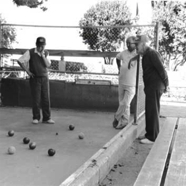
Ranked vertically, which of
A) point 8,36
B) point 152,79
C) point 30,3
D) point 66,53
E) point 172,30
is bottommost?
point 152,79

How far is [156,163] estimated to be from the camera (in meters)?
3.25

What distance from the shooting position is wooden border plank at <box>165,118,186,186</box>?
277cm

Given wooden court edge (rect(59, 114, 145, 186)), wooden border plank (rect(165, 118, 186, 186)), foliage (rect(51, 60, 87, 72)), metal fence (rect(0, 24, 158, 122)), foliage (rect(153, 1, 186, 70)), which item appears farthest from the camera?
foliage (rect(153, 1, 186, 70))

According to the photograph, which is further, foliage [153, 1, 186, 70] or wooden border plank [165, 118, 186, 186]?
foliage [153, 1, 186, 70]

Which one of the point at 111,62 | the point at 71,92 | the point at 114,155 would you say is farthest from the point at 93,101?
the point at 114,155

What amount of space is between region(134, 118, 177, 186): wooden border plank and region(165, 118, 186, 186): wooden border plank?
0.27 ft

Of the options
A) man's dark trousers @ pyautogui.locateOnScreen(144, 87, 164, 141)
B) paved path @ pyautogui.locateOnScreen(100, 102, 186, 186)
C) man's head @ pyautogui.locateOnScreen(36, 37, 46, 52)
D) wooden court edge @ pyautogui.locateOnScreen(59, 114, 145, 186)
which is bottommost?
paved path @ pyautogui.locateOnScreen(100, 102, 186, 186)

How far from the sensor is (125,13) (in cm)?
2611

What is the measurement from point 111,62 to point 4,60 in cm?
334

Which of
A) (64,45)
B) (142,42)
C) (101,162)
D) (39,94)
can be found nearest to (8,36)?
(64,45)

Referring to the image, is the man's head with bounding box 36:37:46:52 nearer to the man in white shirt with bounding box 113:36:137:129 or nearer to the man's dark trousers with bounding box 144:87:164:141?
the man in white shirt with bounding box 113:36:137:129

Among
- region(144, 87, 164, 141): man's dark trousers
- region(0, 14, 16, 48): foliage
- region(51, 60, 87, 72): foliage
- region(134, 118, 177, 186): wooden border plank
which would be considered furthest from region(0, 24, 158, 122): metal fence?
region(134, 118, 177, 186): wooden border plank

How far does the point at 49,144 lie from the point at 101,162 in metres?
1.85

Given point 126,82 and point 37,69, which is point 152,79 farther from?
point 37,69
